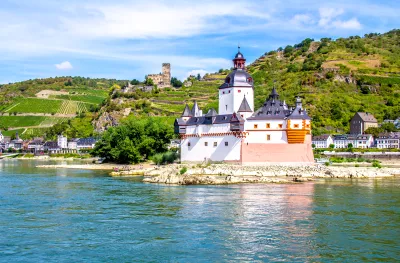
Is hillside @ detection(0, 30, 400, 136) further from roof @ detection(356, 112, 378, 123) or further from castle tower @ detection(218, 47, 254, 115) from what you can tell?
castle tower @ detection(218, 47, 254, 115)

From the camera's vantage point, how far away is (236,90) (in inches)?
2007

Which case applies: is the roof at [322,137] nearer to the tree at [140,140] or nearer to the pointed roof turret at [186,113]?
the tree at [140,140]

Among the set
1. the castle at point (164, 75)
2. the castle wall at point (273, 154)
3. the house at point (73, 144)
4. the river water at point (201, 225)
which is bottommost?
the river water at point (201, 225)

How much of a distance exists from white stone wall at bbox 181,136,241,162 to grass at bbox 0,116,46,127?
10214 centimetres

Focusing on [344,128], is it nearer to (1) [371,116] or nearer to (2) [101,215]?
(1) [371,116]

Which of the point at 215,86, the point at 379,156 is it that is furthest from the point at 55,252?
the point at 215,86

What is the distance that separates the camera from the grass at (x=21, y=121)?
146 m

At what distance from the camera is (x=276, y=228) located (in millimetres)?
20797

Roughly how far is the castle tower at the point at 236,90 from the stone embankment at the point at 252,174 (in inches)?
305

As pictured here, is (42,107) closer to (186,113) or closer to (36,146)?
(36,146)

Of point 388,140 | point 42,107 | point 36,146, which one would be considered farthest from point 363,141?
point 42,107

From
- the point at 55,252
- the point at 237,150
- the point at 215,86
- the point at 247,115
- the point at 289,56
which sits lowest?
the point at 55,252

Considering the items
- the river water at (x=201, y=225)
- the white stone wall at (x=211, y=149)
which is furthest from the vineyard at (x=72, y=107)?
the river water at (x=201, y=225)

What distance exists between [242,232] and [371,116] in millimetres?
74645
